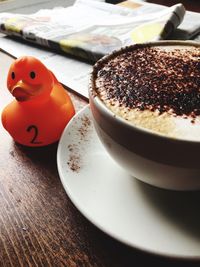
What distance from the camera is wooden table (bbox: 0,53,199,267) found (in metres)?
0.31

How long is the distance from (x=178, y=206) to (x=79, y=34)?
595 millimetres

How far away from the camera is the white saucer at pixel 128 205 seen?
0.97 feet

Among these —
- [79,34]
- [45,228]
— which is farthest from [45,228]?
[79,34]

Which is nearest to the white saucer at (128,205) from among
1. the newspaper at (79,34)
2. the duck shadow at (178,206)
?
the duck shadow at (178,206)

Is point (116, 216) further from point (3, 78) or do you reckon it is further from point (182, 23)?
point (182, 23)

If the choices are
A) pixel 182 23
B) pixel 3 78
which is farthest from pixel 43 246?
pixel 182 23

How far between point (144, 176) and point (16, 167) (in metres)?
0.19

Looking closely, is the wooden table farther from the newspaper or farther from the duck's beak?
the newspaper

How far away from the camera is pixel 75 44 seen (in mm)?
749

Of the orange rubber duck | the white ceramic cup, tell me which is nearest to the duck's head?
the orange rubber duck

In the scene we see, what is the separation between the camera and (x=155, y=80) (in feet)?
1.24

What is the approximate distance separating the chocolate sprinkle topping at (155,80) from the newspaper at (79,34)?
20 centimetres

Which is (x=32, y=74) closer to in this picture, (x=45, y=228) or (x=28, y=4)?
(x=45, y=228)

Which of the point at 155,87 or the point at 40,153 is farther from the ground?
the point at 155,87
